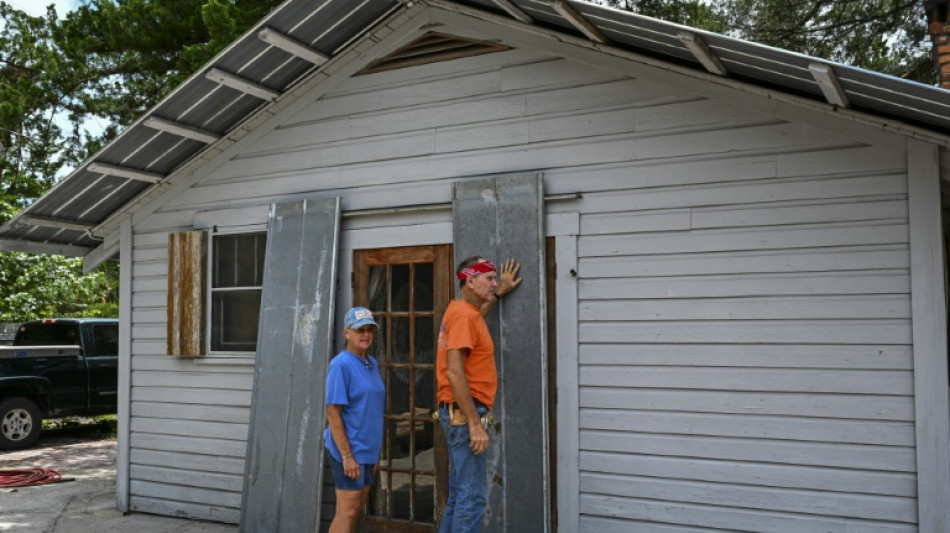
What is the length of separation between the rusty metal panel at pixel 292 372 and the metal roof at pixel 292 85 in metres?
1.06

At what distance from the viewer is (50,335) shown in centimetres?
1348

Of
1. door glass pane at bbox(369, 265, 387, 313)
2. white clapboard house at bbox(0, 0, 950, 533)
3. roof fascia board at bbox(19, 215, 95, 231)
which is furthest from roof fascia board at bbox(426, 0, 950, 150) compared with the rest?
roof fascia board at bbox(19, 215, 95, 231)

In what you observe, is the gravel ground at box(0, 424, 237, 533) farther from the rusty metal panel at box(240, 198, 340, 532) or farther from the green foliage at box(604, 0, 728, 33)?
the green foliage at box(604, 0, 728, 33)

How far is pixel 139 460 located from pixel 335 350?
2.55m

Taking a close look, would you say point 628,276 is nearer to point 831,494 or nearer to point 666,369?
point 666,369

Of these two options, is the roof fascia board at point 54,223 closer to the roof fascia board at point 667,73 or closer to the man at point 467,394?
the roof fascia board at point 667,73

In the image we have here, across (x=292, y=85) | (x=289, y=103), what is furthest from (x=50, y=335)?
(x=292, y=85)

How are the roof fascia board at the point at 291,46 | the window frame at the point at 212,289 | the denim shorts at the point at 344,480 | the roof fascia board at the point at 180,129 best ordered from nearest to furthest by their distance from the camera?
the denim shorts at the point at 344,480 < the roof fascia board at the point at 291,46 < the roof fascia board at the point at 180,129 < the window frame at the point at 212,289

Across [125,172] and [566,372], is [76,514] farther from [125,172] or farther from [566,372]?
[566,372]

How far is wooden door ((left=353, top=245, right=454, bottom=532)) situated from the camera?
6363mm

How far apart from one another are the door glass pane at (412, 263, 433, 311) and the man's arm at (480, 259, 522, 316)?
67 cm

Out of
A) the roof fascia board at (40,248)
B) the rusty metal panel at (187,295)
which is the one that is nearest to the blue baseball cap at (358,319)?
the rusty metal panel at (187,295)

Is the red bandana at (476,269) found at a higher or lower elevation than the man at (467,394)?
higher

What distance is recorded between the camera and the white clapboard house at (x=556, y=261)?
4.92 m
